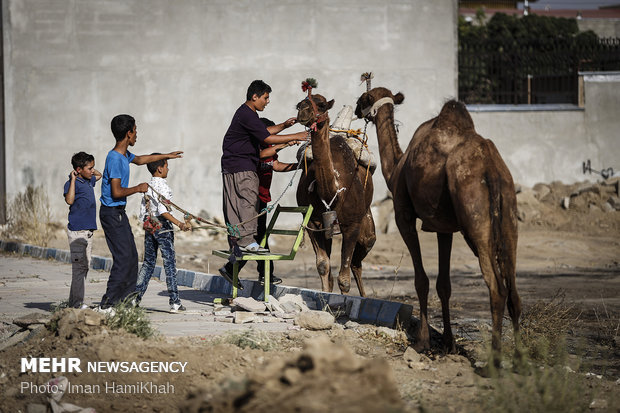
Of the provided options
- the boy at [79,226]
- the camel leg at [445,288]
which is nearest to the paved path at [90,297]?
the boy at [79,226]

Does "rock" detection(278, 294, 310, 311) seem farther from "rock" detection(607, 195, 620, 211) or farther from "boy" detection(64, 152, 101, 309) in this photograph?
"rock" detection(607, 195, 620, 211)

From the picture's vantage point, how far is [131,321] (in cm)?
754

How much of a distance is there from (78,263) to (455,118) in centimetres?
421

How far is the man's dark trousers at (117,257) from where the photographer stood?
8438 mm

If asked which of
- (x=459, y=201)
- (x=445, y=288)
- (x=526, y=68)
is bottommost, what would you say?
(x=445, y=288)

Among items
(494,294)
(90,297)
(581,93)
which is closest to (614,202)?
(581,93)

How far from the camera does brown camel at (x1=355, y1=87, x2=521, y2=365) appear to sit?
718cm

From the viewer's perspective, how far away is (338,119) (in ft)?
39.8

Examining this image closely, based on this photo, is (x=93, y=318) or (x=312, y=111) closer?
(x=93, y=318)

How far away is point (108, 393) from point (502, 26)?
35.6 metres

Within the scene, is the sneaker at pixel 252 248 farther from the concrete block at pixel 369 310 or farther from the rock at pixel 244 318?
the concrete block at pixel 369 310

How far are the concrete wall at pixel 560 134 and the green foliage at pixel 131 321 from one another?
59.9ft

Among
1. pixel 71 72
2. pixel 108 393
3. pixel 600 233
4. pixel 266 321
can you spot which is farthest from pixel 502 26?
pixel 108 393

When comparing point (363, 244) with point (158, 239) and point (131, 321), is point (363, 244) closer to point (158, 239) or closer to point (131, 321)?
point (158, 239)
